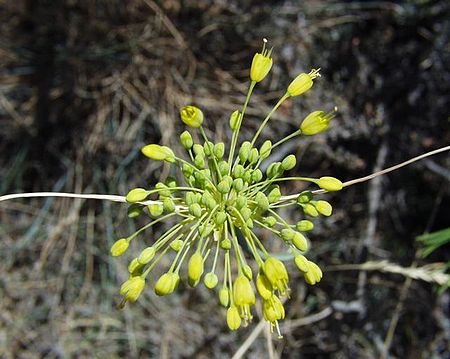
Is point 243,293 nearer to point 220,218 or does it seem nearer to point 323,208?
point 220,218

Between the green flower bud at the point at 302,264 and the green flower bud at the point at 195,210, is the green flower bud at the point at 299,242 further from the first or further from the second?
the green flower bud at the point at 195,210

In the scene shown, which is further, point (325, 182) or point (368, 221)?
point (368, 221)

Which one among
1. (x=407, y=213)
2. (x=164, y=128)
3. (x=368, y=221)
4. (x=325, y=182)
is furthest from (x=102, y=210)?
(x=325, y=182)

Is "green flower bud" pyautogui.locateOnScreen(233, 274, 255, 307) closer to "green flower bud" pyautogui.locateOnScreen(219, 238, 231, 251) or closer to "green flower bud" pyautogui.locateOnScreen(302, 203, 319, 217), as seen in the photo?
"green flower bud" pyautogui.locateOnScreen(219, 238, 231, 251)

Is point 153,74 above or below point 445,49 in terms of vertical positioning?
below

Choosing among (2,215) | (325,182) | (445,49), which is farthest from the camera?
(2,215)

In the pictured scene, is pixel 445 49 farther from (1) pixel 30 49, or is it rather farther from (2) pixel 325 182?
(1) pixel 30 49

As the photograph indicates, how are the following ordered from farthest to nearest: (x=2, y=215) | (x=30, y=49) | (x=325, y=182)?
(x=2, y=215) < (x=30, y=49) < (x=325, y=182)

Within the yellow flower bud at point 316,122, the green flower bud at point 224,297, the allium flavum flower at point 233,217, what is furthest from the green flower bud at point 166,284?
the yellow flower bud at point 316,122
